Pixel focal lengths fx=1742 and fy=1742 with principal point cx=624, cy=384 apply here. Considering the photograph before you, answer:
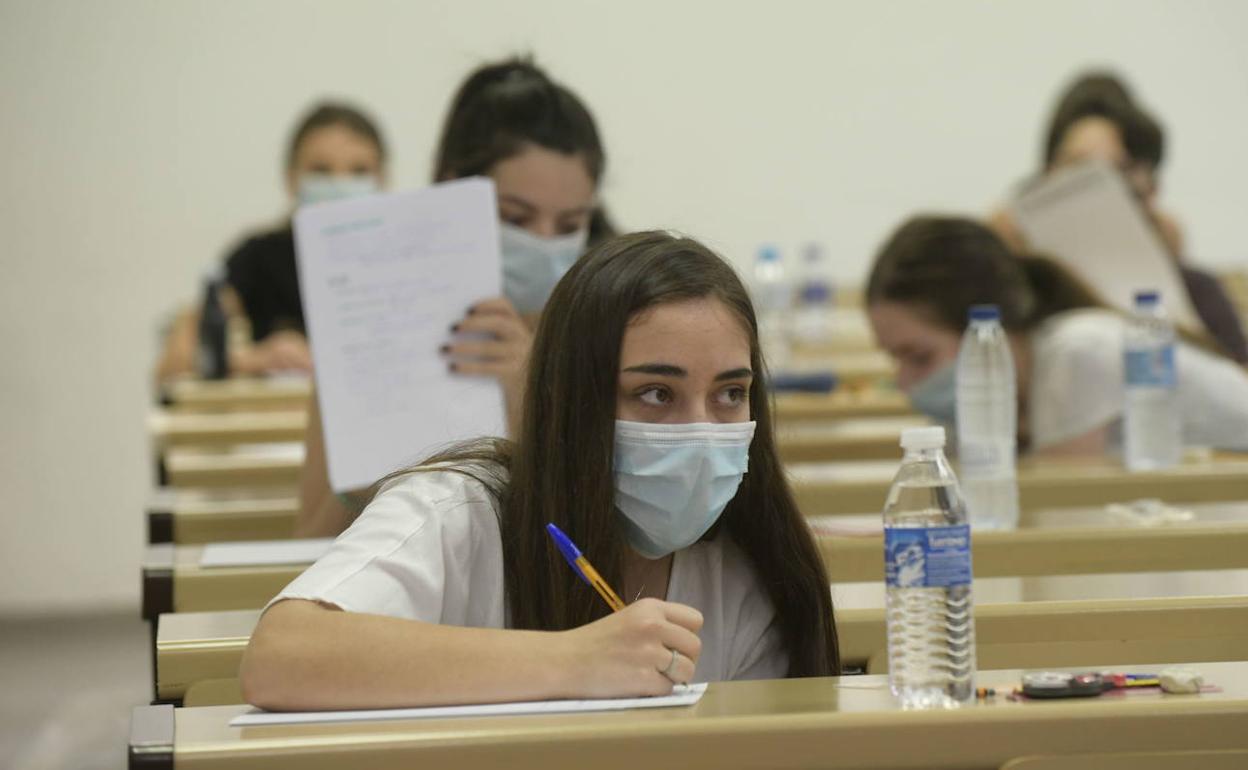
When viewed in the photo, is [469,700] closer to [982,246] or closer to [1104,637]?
[1104,637]

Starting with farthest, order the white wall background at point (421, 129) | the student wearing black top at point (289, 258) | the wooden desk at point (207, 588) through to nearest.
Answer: the white wall background at point (421, 129) < the student wearing black top at point (289, 258) < the wooden desk at point (207, 588)

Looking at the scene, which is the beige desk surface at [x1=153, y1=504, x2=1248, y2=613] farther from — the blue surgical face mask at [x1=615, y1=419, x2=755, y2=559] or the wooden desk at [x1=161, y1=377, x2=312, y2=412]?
the wooden desk at [x1=161, y1=377, x2=312, y2=412]

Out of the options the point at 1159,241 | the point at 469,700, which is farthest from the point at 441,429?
the point at 1159,241

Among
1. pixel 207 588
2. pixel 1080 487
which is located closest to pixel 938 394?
pixel 1080 487

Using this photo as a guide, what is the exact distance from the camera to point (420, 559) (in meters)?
1.71

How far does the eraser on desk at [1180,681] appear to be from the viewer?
58.1 inches

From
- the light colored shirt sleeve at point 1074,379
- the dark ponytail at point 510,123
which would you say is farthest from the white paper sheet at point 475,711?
the light colored shirt sleeve at point 1074,379

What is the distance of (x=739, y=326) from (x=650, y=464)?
18 cm

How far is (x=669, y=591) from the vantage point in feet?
6.28

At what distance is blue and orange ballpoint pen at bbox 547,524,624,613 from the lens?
1687 millimetres

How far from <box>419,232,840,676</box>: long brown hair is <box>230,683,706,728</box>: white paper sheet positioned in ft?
0.98

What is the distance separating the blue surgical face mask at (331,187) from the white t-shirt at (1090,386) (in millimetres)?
1908

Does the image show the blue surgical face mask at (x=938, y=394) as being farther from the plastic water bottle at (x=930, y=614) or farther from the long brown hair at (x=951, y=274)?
the plastic water bottle at (x=930, y=614)

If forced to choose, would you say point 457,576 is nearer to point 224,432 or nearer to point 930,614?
point 930,614
